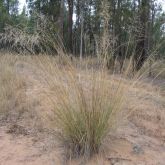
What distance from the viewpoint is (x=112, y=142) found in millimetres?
3750

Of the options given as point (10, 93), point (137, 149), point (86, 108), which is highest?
point (86, 108)

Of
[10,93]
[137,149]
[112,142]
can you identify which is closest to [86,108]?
[112,142]

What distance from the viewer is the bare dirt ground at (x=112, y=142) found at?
3488 millimetres

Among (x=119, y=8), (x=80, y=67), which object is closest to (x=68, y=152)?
(x=80, y=67)

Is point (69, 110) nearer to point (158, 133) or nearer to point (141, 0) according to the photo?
point (158, 133)

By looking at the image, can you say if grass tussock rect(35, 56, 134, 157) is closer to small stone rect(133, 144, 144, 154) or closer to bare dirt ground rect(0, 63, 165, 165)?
bare dirt ground rect(0, 63, 165, 165)

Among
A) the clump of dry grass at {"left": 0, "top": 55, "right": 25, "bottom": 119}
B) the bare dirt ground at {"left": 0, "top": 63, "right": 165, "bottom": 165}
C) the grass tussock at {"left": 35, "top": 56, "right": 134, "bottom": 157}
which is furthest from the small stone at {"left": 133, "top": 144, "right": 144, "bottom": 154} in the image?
the clump of dry grass at {"left": 0, "top": 55, "right": 25, "bottom": 119}

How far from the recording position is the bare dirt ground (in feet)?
11.4

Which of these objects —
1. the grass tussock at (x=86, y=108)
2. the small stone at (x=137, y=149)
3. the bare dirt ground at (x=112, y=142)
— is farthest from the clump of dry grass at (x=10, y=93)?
the small stone at (x=137, y=149)

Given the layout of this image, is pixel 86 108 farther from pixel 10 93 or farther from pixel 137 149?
pixel 10 93

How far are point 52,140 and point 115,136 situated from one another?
2.38 feet

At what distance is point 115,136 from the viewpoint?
391 centimetres

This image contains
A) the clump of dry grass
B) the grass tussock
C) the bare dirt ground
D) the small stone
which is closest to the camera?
the grass tussock

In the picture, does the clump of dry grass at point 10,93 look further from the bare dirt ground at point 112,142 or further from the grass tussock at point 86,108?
the grass tussock at point 86,108
